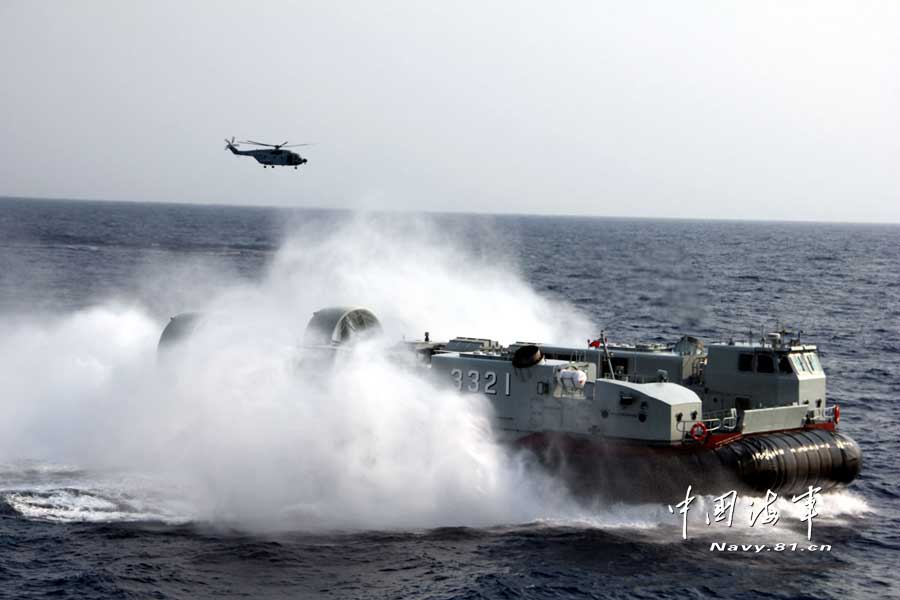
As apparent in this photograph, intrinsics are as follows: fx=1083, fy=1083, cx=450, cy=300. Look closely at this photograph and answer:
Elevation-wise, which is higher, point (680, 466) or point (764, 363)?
point (764, 363)

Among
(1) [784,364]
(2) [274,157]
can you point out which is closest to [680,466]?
(1) [784,364]

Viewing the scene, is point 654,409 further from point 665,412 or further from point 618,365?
point 618,365

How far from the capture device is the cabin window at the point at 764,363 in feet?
93.6

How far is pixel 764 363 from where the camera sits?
93.9 feet

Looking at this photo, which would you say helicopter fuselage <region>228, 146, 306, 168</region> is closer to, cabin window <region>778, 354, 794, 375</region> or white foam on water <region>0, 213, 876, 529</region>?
white foam on water <region>0, 213, 876, 529</region>

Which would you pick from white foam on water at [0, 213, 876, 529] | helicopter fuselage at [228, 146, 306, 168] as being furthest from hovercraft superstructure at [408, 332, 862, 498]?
helicopter fuselage at [228, 146, 306, 168]

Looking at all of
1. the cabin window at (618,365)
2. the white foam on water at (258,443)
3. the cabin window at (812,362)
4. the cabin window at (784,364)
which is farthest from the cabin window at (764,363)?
the white foam on water at (258,443)

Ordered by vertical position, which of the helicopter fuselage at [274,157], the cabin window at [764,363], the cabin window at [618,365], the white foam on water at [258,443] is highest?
the helicopter fuselage at [274,157]

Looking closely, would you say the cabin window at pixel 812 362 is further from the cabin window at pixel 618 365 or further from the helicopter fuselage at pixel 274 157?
A: the helicopter fuselage at pixel 274 157


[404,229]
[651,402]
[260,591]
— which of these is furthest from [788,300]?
[260,591]

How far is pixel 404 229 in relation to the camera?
171ft

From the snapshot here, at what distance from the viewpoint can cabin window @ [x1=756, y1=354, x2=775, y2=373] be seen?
28.5m

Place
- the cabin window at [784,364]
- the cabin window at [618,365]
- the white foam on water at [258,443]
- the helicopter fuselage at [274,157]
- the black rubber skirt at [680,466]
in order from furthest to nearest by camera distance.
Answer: the helicopter fuselage at [274,157] < the cabin window at [618,365] < the cabin window at [784,364] < the white foam on water at [258,443] < the black rubber skirt at [680,466]

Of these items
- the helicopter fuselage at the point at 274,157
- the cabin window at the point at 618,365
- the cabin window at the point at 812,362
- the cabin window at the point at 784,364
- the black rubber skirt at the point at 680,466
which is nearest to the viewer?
the black rubber skirt at the point at 680,466
